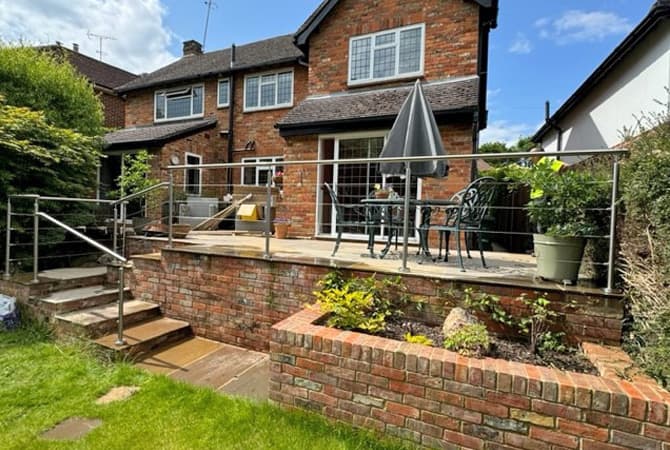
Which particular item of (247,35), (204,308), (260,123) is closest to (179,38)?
(247,35)

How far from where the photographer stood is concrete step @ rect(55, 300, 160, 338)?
4087 millimetres

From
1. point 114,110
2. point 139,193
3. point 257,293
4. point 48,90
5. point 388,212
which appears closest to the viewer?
point 257,293

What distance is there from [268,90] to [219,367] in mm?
10425

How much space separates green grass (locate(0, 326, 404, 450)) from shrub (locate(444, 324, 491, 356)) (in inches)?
31.8

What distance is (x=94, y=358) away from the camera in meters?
3.79

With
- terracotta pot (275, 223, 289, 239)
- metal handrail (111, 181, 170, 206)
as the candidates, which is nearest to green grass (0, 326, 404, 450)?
metal handrail (111, 181, 170, 206)

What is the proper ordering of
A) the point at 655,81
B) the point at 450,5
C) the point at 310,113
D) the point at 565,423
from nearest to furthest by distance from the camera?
the point at 565,423 < the point at 655,81 < the point at 450,5 < the point at 310,113

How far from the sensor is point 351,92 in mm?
8852

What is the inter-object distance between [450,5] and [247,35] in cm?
1099

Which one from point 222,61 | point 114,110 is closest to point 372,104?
point 222,61

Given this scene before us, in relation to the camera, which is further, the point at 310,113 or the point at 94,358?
the point at 310,113

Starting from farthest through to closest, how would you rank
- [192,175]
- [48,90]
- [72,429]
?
[192,175], [48,90], [72,429]

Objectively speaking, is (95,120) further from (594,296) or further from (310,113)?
(594,296)

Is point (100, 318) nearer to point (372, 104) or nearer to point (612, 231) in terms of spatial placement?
point (612, 231)
